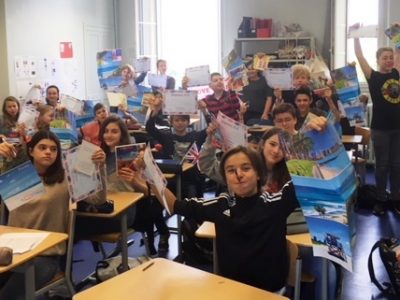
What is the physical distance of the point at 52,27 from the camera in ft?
22.9

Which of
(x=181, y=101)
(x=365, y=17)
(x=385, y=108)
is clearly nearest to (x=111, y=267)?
(x=181, y=101)

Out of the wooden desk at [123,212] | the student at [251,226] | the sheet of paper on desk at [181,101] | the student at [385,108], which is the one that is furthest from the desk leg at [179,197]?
the student at [385,108]

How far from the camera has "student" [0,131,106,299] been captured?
2.47 meters

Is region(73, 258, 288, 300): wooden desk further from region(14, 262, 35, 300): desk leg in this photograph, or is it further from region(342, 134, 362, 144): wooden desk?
region(342, 134, 362, 144): wooden desk

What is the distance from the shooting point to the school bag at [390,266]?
3094 millimetres

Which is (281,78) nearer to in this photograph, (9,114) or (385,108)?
(385,108)

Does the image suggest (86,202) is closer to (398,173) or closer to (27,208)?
(27,208)

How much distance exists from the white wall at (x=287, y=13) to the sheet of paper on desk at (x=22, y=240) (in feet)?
20.1

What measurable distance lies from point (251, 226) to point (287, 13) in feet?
20.3

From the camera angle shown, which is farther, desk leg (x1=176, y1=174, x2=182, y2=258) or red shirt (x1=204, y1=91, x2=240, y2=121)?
red shirt (x1=204, y1=91, x2=240, y2=121)

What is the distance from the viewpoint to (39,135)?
2.74m

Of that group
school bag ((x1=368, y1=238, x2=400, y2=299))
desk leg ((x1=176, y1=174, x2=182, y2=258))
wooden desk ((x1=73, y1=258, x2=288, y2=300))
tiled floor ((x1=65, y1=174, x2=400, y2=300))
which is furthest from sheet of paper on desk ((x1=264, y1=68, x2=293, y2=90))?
wooden desk ((x1=73, y1=258, x2=288, y2=300))

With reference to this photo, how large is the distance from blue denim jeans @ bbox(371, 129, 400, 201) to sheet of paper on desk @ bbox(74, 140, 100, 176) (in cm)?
320

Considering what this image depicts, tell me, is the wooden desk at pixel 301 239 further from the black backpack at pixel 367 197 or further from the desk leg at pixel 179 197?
the black backpack at pixel 367 197
